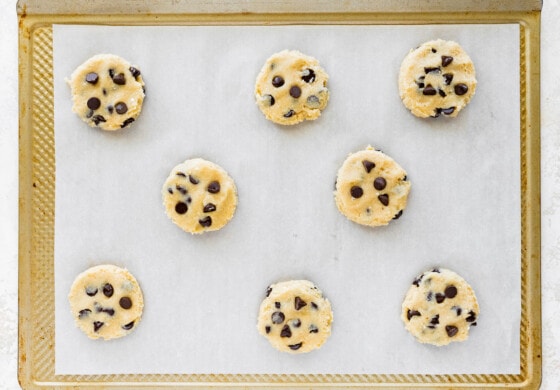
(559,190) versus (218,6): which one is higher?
(218,6)

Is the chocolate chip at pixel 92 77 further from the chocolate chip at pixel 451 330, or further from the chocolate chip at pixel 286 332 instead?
the chocolate chip at pixel 451 330

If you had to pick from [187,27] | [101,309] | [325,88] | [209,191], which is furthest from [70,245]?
[325,88]

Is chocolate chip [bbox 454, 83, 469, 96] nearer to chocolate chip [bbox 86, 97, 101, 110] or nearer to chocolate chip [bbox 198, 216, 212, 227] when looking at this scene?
chocolate chip [bbox 198, 216, 212, 227]

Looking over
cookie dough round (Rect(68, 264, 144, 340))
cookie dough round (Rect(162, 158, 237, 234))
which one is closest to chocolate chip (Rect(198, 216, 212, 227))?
cookie dough round (Rect(162, 158, 237, 234))

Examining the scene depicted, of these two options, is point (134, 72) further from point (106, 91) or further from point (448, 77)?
point (448, 77)

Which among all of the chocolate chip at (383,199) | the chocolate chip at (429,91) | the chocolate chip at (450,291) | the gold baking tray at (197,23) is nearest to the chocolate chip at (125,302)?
the gold baking tray at (197,23)

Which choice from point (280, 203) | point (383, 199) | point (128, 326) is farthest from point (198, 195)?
point (383, 199)

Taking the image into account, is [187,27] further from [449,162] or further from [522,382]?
[522,382]
